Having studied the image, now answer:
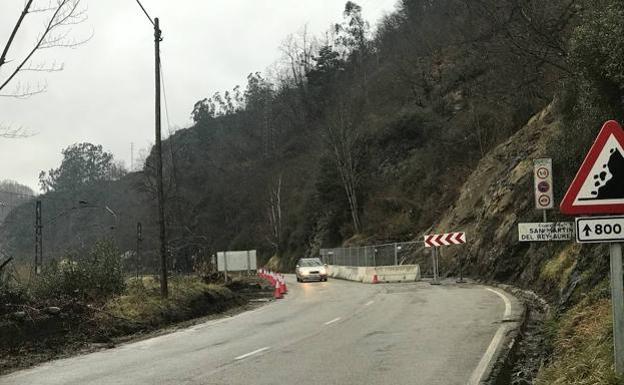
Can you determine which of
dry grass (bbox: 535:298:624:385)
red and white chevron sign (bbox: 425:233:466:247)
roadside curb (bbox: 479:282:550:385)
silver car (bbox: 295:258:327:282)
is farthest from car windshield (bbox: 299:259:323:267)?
dry grass (bbox: 535:298:624:385)

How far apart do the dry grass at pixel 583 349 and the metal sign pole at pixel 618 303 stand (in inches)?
7.1

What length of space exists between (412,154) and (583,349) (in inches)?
1907

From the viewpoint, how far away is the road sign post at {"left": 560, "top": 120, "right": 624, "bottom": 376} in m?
5.72

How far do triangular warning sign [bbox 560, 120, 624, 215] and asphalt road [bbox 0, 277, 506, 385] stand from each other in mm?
3144

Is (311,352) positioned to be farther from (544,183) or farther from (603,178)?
(544,183)

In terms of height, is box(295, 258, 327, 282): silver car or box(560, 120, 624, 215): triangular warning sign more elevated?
box(560, 120, 624, 215): triangular warning sign

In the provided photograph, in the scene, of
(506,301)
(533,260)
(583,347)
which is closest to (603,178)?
(583,347)

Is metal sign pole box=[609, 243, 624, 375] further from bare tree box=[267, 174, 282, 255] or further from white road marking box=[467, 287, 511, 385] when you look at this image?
bare tree box=[267, 174, 282, 255]

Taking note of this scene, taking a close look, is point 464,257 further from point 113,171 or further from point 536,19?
point 113,171

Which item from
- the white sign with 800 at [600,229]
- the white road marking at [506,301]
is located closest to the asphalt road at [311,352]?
the white road marking at [506,301]

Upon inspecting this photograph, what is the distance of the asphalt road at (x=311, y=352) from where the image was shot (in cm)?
873

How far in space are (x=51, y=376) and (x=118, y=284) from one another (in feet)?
30.0

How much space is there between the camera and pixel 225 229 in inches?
4055

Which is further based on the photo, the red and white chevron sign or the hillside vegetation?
the red and white chevron sign
